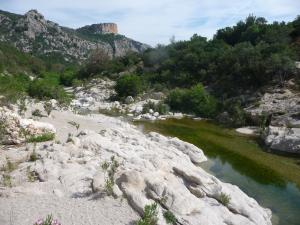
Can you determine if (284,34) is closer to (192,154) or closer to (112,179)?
(192,154)

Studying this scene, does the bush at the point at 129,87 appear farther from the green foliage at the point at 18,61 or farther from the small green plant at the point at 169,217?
the green foliage at the point at 18,61

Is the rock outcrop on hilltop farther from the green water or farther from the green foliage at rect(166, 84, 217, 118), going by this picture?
the green foliage at rect(166, 84, 217, 118)

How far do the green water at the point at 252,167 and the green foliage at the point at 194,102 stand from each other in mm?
10262

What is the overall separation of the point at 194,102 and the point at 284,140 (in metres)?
23.3

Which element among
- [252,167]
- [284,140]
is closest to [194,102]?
[284,140]

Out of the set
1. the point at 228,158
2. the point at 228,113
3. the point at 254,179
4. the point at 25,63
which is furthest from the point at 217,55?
the point at 25,63

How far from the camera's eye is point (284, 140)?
106 feet

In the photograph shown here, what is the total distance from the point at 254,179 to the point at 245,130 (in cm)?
1811

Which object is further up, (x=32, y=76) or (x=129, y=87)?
(x=129, y=87)

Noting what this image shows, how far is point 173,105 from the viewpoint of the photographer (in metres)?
58.0

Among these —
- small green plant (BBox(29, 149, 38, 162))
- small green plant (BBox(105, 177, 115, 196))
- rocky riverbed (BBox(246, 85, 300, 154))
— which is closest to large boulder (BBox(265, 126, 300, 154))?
rocky riverbed (BBox(246, 85, 300, 154))

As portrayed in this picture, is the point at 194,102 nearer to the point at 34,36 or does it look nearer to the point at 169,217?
the point at 169,217

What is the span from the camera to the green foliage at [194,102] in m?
52.5

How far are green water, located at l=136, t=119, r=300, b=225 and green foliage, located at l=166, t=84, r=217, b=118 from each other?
1026 centimetres
